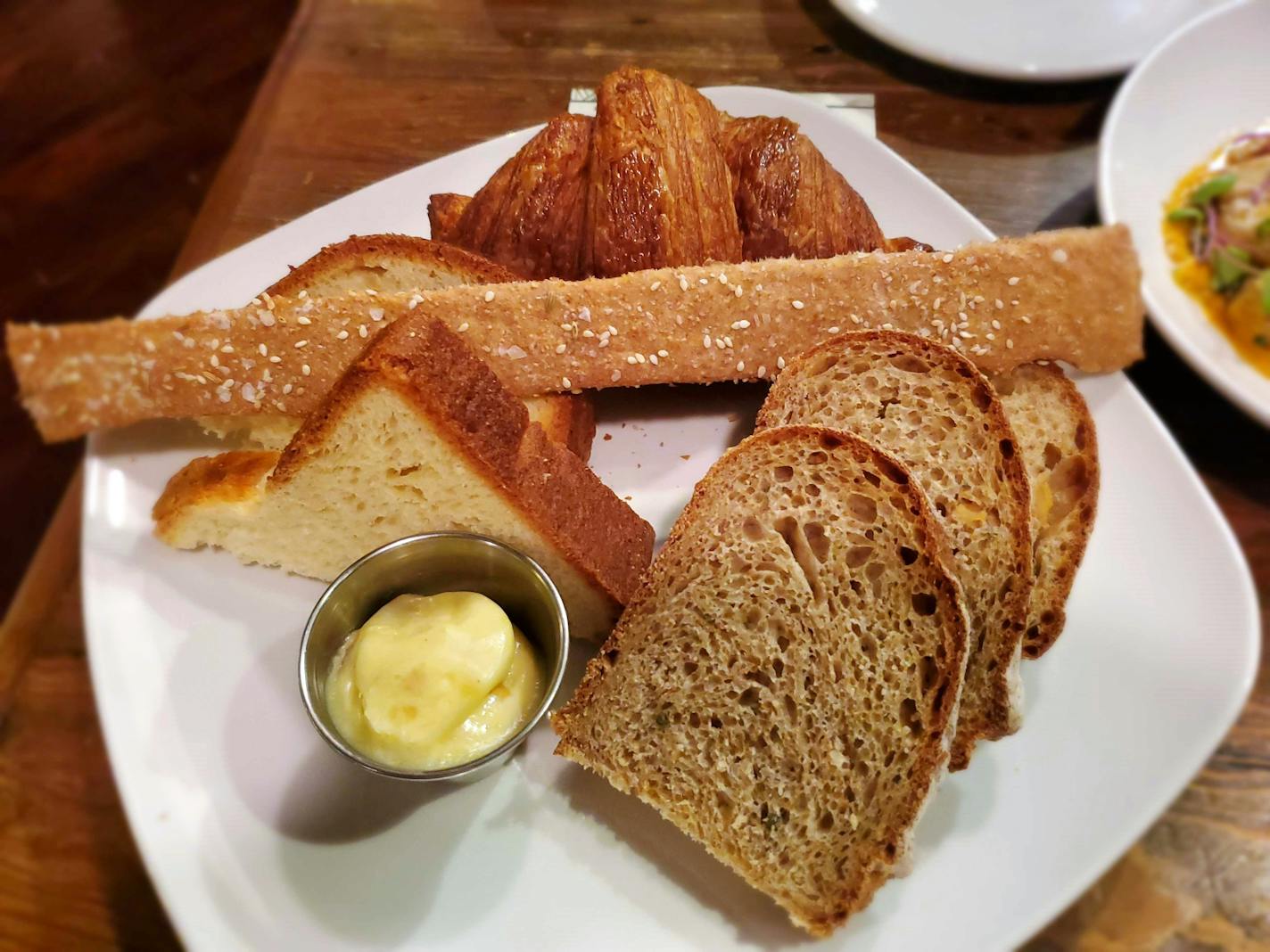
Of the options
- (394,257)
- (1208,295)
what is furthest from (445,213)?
(1208,295)

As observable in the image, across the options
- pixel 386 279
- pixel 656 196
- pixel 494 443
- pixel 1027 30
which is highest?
pixel 1027 30

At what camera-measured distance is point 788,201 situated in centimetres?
143

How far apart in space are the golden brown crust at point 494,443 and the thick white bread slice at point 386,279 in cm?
16

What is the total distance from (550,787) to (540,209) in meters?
0.98

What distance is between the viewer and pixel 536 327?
1327mm

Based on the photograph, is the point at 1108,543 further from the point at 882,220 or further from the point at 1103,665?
the point at 882,220

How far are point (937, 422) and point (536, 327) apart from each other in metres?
0.66

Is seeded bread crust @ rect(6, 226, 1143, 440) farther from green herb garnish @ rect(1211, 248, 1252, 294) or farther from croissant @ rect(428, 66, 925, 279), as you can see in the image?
green herb garnish @ rect(1211, 248, 1252, 294)

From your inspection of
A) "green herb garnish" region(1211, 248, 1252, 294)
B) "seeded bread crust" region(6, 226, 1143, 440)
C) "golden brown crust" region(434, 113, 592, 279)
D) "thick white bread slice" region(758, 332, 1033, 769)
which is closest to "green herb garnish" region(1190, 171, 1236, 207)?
"green herb garnish" region(1211, 248, 1252, 294)

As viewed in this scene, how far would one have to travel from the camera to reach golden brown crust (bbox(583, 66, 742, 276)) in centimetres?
137

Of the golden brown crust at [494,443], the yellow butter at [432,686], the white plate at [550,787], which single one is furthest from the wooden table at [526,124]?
the golden brown crust at [494,443]

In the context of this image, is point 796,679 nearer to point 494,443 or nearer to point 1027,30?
point 494,443

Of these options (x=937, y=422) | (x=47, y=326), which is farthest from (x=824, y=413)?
(x=47, y=326)

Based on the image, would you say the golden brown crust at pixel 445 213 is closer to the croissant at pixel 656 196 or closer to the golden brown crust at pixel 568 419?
the croissant at pixel 656 196
